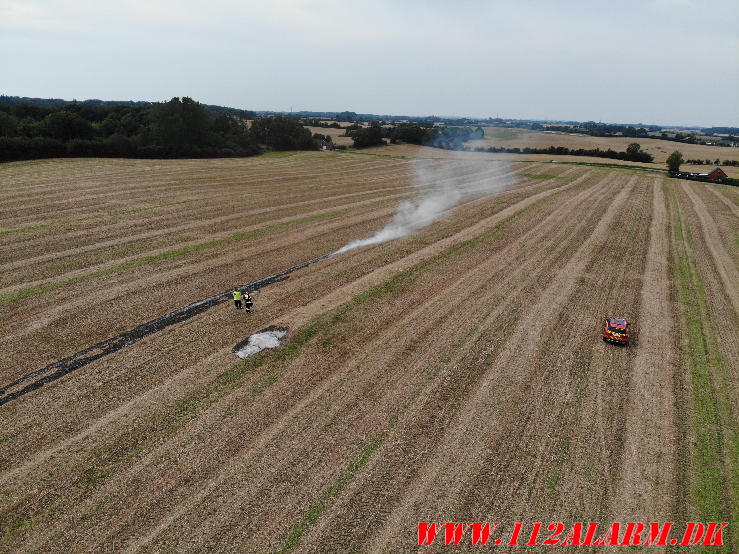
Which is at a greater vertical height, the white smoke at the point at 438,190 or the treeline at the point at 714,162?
the treeline at the point at 714,162

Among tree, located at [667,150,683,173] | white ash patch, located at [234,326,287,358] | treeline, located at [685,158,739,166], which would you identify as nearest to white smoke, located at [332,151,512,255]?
white ash patch, located at [234,326,287,358]

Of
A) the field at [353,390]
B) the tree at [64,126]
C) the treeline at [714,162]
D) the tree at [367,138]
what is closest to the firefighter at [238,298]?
the field at [353,390]

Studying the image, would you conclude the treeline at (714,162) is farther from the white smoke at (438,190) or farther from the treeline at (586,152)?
the white smoke at (438,190)

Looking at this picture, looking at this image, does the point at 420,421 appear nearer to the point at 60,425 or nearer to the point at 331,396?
the point at 331,396

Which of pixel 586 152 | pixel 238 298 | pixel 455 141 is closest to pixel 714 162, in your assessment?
pixel 586 152

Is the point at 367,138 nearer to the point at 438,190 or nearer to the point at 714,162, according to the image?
the point at 438,190

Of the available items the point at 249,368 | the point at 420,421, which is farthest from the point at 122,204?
the point at 420,421
